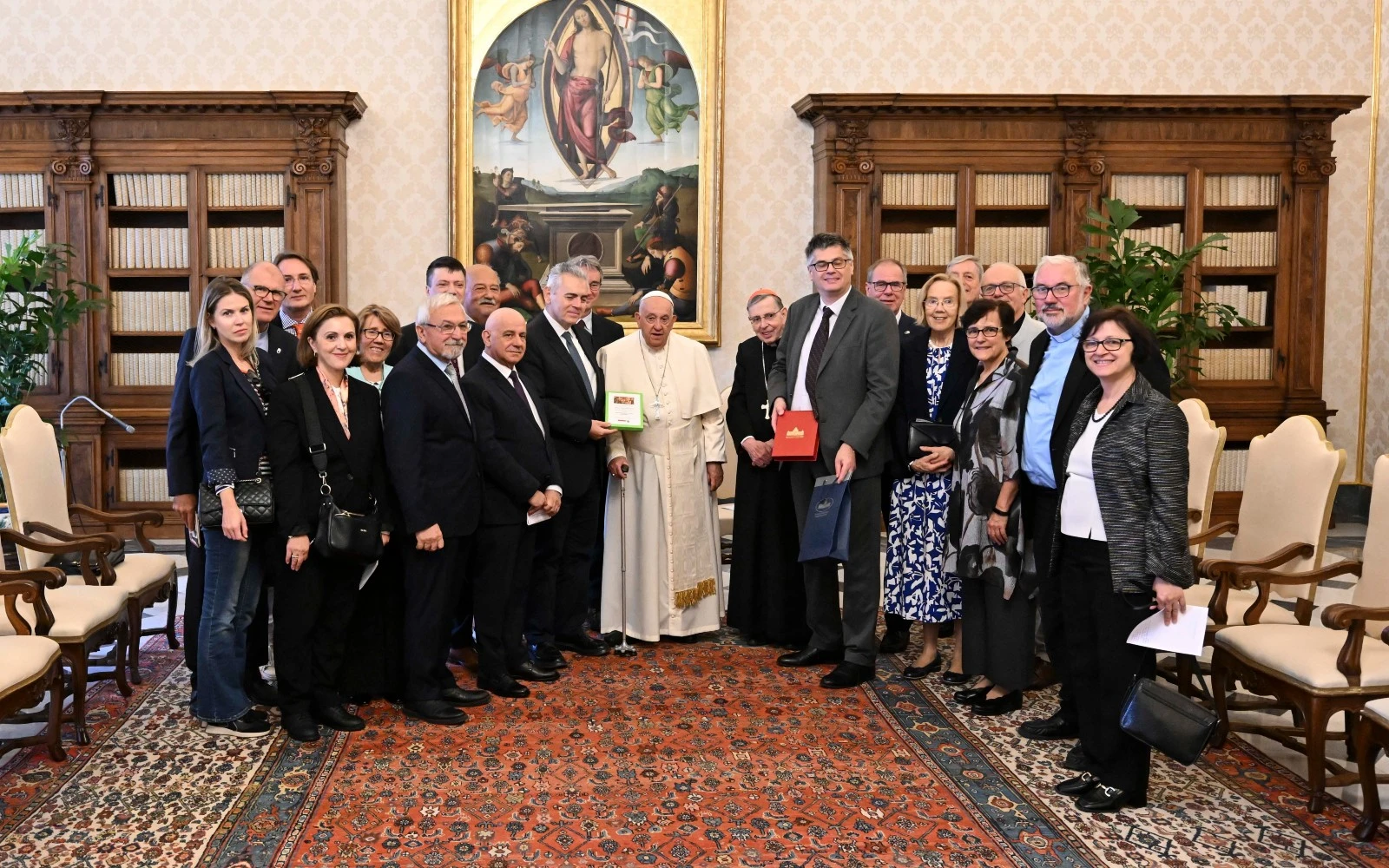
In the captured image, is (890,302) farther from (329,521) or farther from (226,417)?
(226,417)

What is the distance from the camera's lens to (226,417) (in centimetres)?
387

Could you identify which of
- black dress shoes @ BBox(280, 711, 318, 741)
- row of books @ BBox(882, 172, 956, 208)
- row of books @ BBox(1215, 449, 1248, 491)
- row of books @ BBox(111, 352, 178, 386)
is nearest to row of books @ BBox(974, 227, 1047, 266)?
row of books @ BBox(882, 172, 956, 208)

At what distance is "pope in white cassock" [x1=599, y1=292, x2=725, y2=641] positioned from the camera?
5.38 metres

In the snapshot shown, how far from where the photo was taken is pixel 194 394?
12.7ft

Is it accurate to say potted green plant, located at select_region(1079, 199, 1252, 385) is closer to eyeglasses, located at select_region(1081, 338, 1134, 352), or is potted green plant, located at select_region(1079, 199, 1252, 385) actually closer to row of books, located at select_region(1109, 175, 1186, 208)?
row of books, located at select_region(1109, 175, 1186, 208)

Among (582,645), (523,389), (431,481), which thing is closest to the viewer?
(431,481)

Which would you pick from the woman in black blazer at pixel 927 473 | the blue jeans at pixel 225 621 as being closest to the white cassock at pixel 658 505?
the woman in black blazer at pixel 927 473

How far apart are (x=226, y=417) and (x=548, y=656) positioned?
5.84ft

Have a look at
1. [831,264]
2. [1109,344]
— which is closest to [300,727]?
[831,264]

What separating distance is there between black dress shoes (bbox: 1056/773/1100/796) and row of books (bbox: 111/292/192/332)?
21.5ft

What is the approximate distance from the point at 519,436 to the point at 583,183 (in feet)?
13.4

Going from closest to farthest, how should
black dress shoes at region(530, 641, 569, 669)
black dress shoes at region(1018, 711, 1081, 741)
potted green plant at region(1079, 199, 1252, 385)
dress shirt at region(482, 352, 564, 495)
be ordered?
black dress shoes at region(1018, 711, 1081, 741) → dress shirt at region(482, 352, 564, 495) → black dress shoes at region(530, 641, 569, 669) → potted green plant at region(1079, 199, 1252, 385)

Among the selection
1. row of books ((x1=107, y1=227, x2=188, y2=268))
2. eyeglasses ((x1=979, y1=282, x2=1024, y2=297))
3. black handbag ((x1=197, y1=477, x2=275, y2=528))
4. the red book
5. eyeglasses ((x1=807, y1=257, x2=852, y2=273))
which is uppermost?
row of books ((x1=107, y1=227, x2=188, y2=268))

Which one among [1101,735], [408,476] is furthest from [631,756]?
[1101,735]
